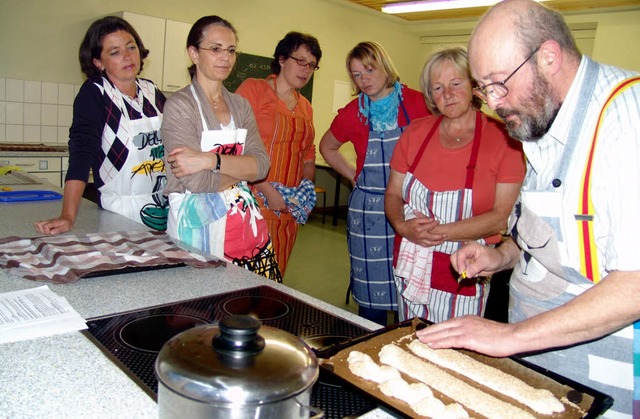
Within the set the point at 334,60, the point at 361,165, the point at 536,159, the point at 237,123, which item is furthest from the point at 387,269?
the point at 334,60

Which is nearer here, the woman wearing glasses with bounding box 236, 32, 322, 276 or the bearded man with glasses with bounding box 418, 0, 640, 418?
the bearded man with glasses with bounding box 418, 0, 640, 418

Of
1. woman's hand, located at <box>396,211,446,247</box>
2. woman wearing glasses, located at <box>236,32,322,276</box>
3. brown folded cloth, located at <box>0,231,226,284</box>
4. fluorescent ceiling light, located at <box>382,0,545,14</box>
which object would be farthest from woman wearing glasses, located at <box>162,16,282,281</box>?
fluorescent ceiling light, located at <box>382,0,545,14</box>

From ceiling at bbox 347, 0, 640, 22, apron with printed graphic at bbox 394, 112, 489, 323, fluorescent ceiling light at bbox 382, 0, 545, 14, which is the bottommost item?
apron with printed graphic at bbox 394, 112, 489, 323

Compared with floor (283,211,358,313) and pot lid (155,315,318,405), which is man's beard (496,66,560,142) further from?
floor (283,211,358,313)

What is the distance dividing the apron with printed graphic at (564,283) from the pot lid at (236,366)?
724 millimetres

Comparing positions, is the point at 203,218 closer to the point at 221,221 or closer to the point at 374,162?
the point at 221,221

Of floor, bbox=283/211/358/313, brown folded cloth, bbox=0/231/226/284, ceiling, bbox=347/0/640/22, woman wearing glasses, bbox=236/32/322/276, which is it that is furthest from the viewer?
ceiling, bbox=347/0/640/22

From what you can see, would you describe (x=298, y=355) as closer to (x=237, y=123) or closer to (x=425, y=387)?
(x=425, y=387)

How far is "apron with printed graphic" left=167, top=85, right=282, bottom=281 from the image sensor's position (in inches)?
68.1

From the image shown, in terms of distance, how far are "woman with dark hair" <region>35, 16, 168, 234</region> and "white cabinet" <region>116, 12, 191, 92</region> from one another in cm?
294

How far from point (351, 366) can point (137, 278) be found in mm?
685

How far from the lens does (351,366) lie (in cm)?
97

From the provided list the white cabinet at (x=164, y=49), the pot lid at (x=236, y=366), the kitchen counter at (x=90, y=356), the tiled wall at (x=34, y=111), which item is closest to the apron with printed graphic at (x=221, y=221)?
the kitchen counter at (x=90, y=356)

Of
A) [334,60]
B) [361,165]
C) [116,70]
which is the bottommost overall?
[361,165]
